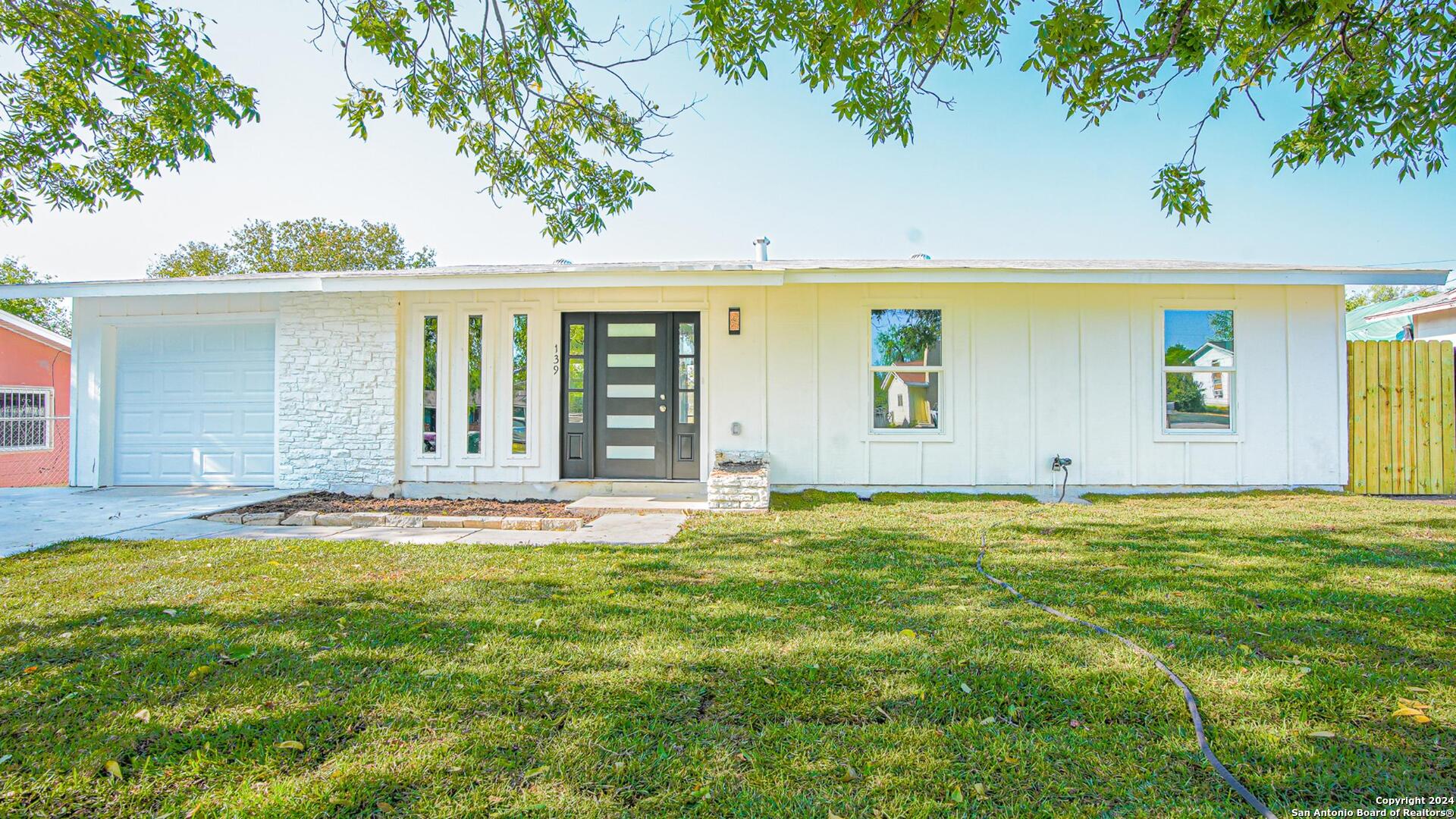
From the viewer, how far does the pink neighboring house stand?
42.2ft

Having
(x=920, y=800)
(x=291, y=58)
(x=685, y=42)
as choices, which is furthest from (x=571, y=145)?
(x=920, y=800)

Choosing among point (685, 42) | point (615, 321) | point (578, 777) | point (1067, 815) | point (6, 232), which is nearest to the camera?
point (1067, 815)

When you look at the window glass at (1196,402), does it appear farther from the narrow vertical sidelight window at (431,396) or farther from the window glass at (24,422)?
the window glass at (24,422)

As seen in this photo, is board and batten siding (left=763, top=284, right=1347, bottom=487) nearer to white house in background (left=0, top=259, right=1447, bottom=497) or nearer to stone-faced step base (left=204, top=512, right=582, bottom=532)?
white house in background (left=0, top=259, right=1447, bottom=497)

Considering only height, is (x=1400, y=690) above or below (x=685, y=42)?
below

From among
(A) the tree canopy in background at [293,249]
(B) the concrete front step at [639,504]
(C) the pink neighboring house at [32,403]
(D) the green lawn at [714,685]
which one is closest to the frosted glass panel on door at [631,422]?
(B) the concrete front step at [639,504]

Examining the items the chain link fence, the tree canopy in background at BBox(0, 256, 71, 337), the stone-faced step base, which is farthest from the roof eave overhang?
the tree canopy in background at BBox(0, 256, 71, 337)

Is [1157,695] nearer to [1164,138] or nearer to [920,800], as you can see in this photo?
[920,800]

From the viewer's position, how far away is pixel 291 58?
4941 millimetres

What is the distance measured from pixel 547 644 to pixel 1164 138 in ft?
17.4

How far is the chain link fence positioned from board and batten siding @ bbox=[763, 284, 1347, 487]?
1399cm

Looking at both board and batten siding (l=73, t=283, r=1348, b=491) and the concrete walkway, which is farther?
board and batten siding (l=73, t=283, r=1348, b=491)

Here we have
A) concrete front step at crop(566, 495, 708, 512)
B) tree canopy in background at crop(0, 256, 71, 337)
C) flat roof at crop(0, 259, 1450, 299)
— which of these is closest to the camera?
concrete front step at crop(566, 495, 708, 512)

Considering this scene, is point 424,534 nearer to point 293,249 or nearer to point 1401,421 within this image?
point 1401,421
